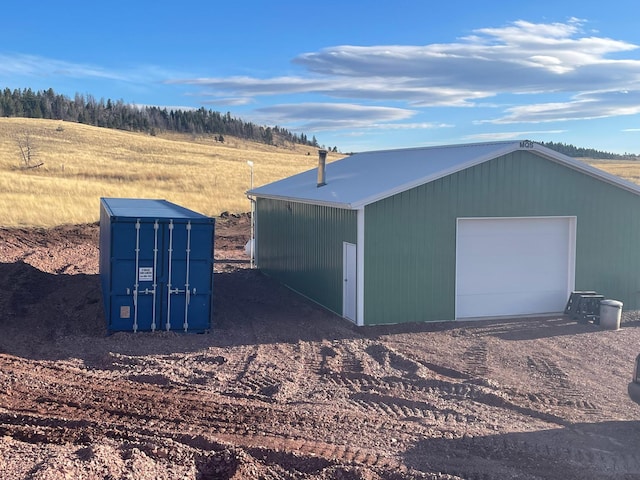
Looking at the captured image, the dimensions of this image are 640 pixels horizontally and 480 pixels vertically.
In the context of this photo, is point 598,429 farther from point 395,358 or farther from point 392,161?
point 392,161

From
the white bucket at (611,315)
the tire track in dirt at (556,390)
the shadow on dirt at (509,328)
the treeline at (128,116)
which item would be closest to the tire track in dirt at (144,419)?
the tire track in dirt at (556,390)

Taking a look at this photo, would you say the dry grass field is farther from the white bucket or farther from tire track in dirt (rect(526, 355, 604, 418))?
tire track in dirt (rect(526, 355, 604, 418))

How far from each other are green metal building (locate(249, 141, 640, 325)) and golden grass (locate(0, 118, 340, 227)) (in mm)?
20935

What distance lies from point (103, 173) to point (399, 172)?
3752cm

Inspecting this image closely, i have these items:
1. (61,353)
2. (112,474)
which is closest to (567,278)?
(61,353)

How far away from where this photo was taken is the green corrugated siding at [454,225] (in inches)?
605

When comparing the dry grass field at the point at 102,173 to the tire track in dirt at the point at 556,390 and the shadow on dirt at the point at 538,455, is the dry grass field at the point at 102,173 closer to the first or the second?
the tire track in dirt at the point at 556,390

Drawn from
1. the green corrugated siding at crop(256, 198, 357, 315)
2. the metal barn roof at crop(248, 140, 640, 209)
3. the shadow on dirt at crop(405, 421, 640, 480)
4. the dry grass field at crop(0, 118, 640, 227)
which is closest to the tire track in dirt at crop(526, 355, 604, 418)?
Result: the shadow on dirt at crop(405, 421, 640, 480)

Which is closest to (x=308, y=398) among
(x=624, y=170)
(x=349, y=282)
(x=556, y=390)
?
(x=556, y=390)

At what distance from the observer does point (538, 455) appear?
26.3 ft

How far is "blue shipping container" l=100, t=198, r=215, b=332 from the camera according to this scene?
46.1ft

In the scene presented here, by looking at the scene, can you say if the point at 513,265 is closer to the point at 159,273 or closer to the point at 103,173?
the point at 159,273

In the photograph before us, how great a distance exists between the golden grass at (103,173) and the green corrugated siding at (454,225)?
2212 centimetres

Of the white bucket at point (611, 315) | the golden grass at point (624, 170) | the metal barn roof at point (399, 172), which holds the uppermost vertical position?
the golden grass at point (624, 170)
